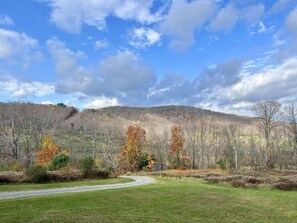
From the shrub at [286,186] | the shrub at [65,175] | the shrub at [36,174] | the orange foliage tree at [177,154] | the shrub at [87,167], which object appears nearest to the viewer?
the shrub at [286,186]

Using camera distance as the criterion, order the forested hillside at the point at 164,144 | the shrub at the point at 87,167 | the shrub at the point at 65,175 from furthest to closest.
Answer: the forested hillside at the point at 164,144 < the shrub at the point at 87,167 < the shrub at the point at 65,175

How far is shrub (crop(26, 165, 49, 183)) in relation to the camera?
103ft

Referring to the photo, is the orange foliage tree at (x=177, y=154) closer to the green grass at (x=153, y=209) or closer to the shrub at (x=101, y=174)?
the shrub at (x=101, y=174)

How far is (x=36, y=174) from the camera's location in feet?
104

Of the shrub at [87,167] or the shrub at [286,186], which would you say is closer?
the shrub at [286,186]

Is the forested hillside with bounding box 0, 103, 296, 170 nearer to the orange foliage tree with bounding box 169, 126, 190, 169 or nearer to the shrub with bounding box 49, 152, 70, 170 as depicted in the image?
the orange foliage tree with bounding box 169, 126, 190, 169

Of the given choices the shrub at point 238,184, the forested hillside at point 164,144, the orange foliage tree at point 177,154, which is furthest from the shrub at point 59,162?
the orange foliage tree at point 177,154

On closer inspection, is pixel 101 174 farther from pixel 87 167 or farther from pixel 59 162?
pixel 59 162

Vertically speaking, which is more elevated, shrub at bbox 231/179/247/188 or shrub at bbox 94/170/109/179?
shrub at bbox 94/170/109/179

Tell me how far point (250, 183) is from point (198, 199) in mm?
13706

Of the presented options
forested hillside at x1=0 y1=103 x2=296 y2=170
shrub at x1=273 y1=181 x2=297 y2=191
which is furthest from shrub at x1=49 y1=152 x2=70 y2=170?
shrub at x1=273 y1=181 x2=297 y2=191

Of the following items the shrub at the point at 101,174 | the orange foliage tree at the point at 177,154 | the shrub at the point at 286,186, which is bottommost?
the shrub at the point at 286,186

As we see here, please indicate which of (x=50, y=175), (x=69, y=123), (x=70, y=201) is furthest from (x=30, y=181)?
(x=69, y=123)

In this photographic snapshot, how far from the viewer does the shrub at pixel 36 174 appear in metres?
31.4
